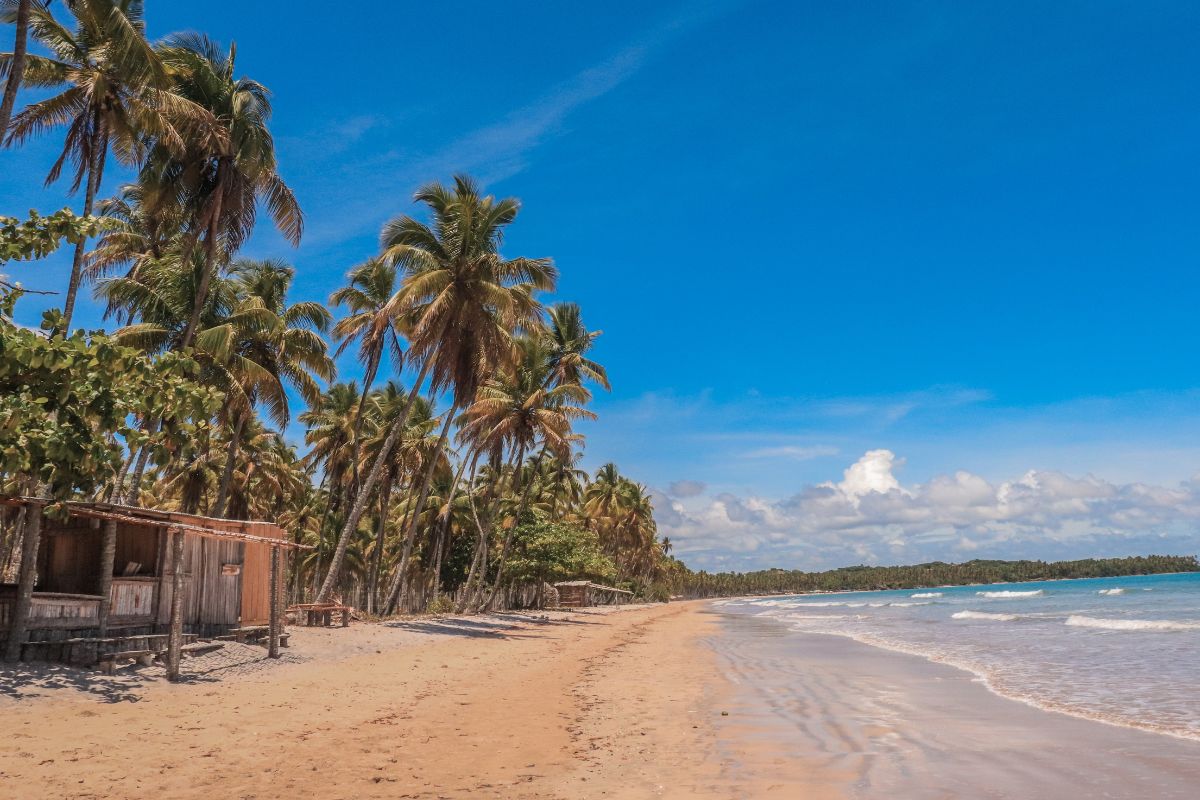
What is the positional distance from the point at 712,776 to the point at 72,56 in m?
18.2

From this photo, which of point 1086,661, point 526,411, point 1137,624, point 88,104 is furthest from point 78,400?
point 1137,624

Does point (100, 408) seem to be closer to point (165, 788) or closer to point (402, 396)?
point (165, 788)

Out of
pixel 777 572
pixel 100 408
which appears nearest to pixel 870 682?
pixel 100 408

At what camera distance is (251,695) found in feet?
35.4

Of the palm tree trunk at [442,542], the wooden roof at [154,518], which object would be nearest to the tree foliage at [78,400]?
the wooden roof at [154,518]

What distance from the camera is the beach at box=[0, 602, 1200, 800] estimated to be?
21.5 ft

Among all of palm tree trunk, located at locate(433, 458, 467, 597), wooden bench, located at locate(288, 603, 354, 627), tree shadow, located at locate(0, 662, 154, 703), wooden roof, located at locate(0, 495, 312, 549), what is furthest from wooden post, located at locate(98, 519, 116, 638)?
palm tree trunk, located at locate(433, 458, 467, 597)

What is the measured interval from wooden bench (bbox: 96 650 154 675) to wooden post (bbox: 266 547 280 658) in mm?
2371

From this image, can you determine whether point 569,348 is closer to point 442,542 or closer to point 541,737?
point 442,542

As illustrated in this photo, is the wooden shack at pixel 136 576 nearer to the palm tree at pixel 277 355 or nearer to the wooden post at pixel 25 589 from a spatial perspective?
the wooden post at pixel 25 589

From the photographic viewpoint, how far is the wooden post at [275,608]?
14781 millimetres

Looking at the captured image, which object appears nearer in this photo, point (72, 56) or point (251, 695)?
point (251, 695)

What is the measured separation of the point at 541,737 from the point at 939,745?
4219mm

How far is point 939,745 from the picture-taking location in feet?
27.0
